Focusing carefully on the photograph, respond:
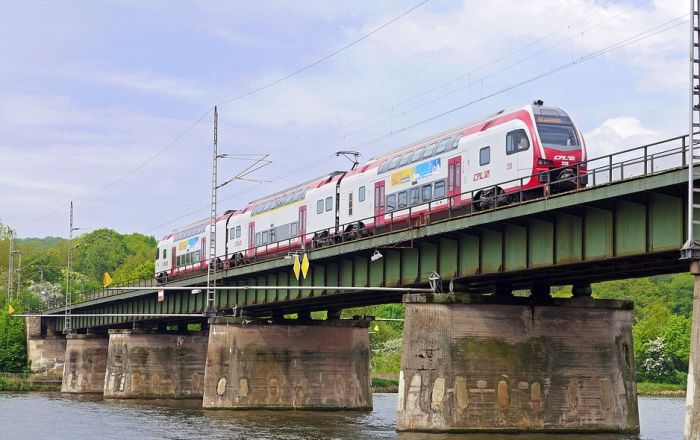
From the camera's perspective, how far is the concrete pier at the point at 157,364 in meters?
99.1

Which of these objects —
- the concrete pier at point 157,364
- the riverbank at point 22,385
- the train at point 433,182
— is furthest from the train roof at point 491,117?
the riverbank at point 22,385

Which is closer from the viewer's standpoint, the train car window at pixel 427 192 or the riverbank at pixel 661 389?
the train car window at pixel 427 192

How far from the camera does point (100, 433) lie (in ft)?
203

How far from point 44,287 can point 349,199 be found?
13212cm

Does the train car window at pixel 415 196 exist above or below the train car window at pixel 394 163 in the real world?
below

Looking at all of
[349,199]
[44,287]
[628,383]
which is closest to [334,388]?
[349,199]

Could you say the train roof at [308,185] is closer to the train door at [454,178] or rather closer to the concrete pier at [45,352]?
the train door at [454,178]

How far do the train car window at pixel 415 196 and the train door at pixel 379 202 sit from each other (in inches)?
129

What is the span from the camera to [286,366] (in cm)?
7569

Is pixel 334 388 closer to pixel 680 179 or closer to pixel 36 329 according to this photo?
pixel 680 179

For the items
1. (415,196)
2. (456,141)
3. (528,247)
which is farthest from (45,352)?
(528,247)

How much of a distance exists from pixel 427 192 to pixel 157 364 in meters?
50.3

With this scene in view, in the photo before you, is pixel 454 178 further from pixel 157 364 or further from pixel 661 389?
pixel 661 389

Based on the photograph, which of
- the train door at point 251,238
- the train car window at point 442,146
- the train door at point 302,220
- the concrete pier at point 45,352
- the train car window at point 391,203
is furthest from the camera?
the concrete pier at point 45,352
